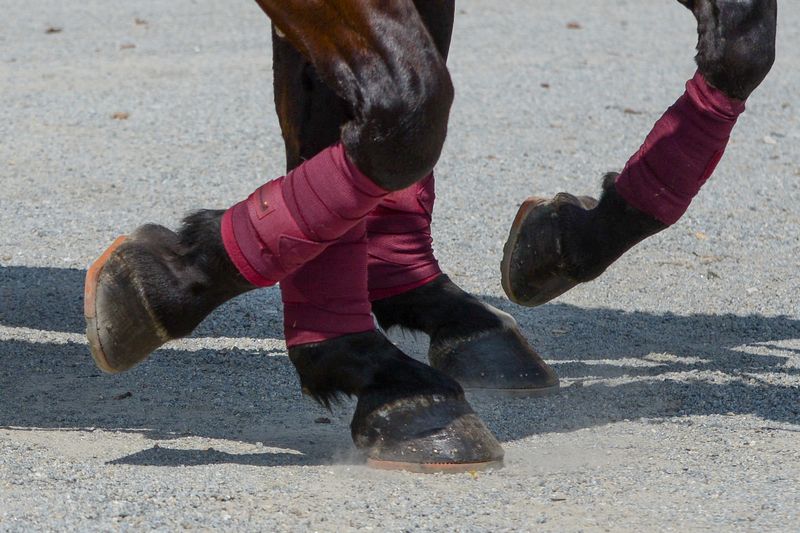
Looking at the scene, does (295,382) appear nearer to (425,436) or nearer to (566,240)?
(566,240)

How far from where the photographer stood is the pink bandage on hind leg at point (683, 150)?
3.20 metres

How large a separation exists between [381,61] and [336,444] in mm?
1035

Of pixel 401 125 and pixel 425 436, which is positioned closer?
pixel 401 125

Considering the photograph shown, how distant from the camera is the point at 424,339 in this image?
422cm

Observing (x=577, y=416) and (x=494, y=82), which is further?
(x=494, y=82)

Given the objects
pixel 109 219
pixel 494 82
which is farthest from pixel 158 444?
pixel 494 82

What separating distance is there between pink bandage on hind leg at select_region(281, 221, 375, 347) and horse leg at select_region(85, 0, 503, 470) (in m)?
0.01

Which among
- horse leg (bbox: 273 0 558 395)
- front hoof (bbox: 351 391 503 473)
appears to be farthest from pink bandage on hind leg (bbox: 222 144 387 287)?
horse leg (bbox: 273 0 558 395)

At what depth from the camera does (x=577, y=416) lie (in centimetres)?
344

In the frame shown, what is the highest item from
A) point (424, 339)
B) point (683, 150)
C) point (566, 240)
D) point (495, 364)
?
point (683, 150)

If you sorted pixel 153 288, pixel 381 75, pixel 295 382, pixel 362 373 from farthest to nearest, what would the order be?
pixel 295 382 → pixel 362 373 → pixel 153 288 → pixel 381 75

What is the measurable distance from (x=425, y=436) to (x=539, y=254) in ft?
2.77

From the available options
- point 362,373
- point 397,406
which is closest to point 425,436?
point 397,406

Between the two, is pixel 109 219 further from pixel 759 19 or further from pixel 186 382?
pixel 759 19
